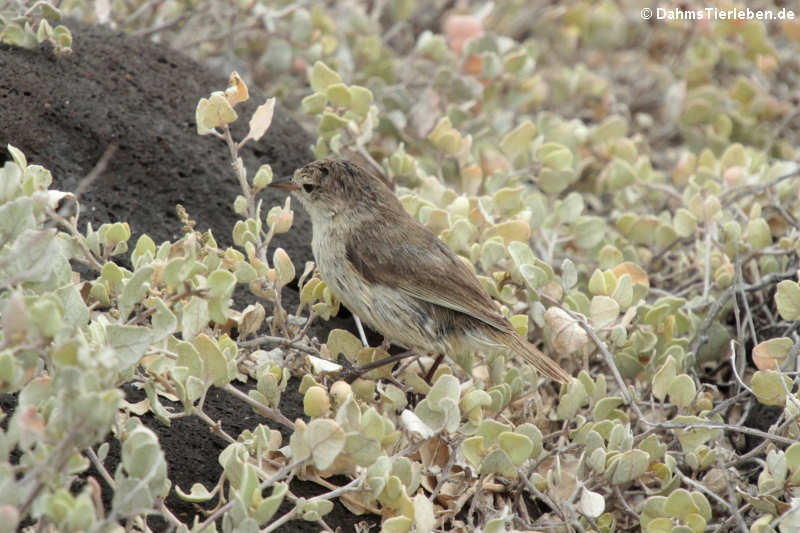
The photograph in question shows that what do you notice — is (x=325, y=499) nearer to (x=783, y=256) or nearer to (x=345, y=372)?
(x=345, y=372)

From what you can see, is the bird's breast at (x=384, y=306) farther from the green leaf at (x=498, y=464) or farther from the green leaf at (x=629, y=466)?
the green leaf at (x=629, y=466)

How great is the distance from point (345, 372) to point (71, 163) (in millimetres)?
1610

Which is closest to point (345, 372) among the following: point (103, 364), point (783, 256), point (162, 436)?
point (162, 436)

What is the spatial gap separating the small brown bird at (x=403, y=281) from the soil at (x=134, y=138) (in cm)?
36

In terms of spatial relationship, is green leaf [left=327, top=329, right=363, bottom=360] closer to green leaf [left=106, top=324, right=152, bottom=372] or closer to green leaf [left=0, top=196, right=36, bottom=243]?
green leaf [left=106, top=324, right=152, bottom=372]

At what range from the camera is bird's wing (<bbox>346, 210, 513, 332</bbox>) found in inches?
161

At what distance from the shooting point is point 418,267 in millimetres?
4180

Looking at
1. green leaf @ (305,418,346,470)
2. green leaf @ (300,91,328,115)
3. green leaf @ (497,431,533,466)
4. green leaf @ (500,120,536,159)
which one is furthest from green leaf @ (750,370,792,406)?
green leaf @ (300,91,328,115)

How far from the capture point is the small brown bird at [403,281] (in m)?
4.09

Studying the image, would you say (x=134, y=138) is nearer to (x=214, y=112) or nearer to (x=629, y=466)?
(x=214, y=112)

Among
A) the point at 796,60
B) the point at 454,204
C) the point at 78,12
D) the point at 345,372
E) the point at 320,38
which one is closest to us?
the point at 345,372

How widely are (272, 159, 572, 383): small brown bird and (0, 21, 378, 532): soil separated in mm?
359

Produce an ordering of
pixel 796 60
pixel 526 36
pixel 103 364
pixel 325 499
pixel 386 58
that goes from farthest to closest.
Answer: pixel 526 36 < pixel 796 60 < pixel 386 58 < pixel 325 499 < pixel 103 364

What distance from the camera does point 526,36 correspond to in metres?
8.20
